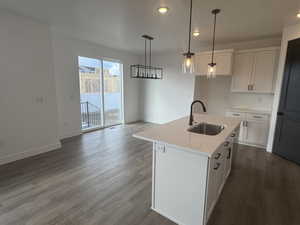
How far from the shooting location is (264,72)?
3.93 metres

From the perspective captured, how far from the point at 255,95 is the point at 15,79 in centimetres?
559

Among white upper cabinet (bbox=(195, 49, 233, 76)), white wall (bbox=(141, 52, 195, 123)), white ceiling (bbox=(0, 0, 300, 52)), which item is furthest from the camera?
white wall (bbox=(141, 52, 195, 123))

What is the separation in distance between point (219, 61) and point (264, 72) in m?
1.08

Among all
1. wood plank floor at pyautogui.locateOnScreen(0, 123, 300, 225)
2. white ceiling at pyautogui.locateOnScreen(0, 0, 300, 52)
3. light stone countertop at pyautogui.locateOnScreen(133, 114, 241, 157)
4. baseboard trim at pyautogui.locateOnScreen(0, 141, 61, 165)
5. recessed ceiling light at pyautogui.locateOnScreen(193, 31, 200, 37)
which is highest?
recessed ceiling light at pyautogui.locateOnScreen(193, 31, 200, 37)

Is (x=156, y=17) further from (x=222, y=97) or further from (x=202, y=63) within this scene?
(x=222, y=97)

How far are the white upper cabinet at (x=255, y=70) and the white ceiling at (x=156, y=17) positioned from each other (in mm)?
415

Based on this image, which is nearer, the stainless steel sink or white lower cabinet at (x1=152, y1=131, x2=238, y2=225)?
white lower cabinet at (x1=152, y1=131, x2=238, y2=225)

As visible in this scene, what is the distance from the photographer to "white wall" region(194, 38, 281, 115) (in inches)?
167

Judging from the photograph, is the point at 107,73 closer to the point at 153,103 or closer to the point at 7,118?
the point at 153,103

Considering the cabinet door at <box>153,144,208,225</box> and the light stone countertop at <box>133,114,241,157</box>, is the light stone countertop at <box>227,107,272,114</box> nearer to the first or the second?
the light stone countertop at <box>133,114,241,157</box>

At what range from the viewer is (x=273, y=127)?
12.3ft

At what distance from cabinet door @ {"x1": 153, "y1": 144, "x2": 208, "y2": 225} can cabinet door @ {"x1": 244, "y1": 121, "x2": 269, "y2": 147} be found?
10.8ft

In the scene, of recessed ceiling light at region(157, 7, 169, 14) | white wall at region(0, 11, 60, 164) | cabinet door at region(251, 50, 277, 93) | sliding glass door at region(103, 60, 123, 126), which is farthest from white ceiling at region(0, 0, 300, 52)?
sliding glass door at region(103, 60, 123, 126)

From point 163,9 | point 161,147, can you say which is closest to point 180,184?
point 161,147
